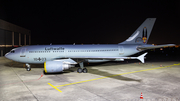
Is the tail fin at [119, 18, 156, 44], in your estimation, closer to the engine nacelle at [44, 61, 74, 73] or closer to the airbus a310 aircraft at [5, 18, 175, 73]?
the airbus a310 aircraft at [5, 18, 175, 73]

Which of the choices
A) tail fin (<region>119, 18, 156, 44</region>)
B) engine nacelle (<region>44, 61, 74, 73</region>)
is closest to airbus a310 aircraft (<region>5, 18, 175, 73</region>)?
tail fin (<region>119, 18, 156, 44</region>)

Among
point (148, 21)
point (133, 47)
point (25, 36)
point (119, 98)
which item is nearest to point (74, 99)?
point (119, 98)

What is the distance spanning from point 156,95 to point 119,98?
2.85 meters

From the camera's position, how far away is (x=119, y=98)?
9.37 meters

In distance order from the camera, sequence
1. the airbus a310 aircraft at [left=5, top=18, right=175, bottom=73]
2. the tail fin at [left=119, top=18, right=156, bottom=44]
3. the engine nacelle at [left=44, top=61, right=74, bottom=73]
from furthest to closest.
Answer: the tail fin at [left=119, top=18, right=156, bottom=44] < the airbus a310 aircraft at [left=5, top=18, right=175, bottom=73] < the engine nacelle at [left=44, top=61, right=74, bottom=73]

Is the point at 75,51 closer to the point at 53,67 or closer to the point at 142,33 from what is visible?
the point at 53,67

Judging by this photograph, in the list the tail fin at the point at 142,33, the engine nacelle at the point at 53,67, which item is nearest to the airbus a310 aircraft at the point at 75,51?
the tail fin at the point at 142,33

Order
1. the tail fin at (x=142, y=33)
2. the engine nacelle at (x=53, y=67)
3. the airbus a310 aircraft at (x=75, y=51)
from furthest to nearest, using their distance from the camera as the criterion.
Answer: the tail fin at (x=142, y=33) < the airbus a310 aircraft at (x=75, y=51) < the engine nacelle at (x=53, y=67)

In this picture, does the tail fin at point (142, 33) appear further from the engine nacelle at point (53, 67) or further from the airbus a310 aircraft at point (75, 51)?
the engine nacelle at point (53, 67)

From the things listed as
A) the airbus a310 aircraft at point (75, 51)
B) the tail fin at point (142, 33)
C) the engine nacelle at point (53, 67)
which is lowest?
the engine nacelle at point (53, 67)

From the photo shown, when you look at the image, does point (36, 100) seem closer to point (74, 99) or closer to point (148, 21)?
point (74, 99)

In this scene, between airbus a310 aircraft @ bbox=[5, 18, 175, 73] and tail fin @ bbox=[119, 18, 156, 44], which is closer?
airbus a310 aircraft @ bbox=[5, 18, 175, 73]

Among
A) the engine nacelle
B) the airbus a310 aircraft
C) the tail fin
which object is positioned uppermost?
the tail fin

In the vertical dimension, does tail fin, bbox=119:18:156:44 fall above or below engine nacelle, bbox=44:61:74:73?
above
